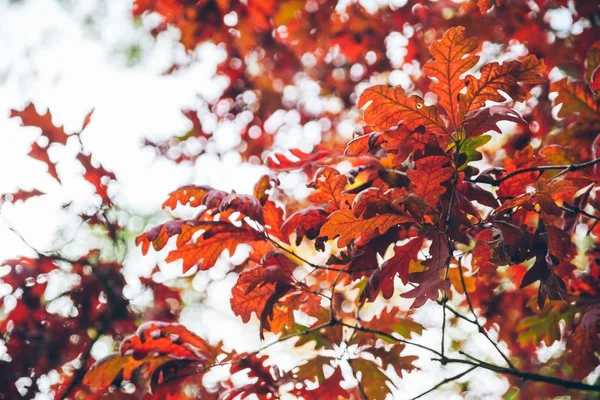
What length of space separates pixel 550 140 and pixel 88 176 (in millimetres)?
1991

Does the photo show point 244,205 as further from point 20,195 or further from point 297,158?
point 20,195

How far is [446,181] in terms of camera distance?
128 centimetres

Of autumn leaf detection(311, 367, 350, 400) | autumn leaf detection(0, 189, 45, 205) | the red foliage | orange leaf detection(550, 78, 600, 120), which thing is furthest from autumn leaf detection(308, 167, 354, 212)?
autumn leaf detection(0, 189, 45, 205)

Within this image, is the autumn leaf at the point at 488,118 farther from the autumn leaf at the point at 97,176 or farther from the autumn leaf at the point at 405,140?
the autumn leaf at the point at 97,176

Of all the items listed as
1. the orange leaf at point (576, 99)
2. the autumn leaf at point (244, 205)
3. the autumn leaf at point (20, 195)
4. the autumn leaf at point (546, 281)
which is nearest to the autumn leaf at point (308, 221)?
the autumn leaf at point (244, 205)

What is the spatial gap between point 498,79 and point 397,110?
25 cm

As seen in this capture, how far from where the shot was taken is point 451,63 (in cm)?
117

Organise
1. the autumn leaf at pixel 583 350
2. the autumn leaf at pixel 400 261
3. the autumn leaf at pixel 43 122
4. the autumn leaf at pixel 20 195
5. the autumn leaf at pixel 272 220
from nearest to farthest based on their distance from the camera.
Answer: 1. the autumn leaf at pixel 400 261
2. the autumn leaf at pixel 272 220
3. the autumn leaf at pixel 583 350
4. the autumn leaf at pixel 43 122
5. the autumn leaf at pixel 20 195

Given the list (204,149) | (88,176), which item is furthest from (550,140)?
(204,149)

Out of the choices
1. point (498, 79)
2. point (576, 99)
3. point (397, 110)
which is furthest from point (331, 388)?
point (576, 99)

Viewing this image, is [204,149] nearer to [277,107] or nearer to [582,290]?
[277,107]

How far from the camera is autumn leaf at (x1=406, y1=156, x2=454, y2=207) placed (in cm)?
116

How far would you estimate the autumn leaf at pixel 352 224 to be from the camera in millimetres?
1191

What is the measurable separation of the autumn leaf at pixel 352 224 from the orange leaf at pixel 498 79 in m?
0.31
